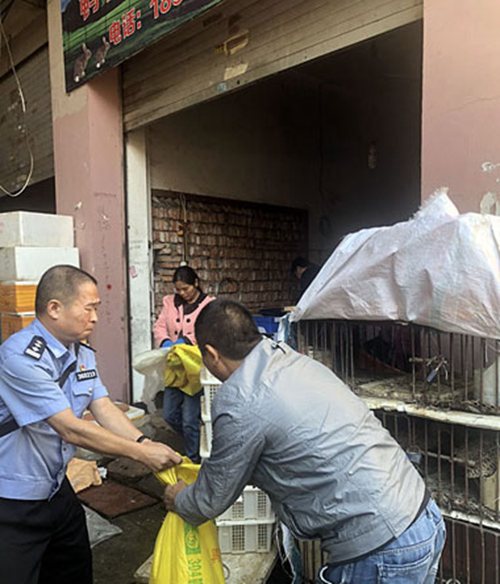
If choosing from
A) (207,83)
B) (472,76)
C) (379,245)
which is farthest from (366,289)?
(207,83)

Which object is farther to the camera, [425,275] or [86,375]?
[86,375]

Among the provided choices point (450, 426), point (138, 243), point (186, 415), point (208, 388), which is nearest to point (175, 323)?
point (186, 415)

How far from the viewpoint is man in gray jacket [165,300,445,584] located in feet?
4.68

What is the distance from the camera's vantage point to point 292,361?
1.60 metres

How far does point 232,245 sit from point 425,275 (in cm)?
492

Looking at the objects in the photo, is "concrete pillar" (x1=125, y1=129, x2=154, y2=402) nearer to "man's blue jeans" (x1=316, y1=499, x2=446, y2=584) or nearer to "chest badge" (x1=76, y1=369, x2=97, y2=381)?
"chest badge" (x1=76, y1=369, x2=97, y2=381)

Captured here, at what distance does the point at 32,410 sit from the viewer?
70.8 inches

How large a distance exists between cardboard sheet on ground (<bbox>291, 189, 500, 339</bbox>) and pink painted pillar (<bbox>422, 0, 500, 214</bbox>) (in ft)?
2.15

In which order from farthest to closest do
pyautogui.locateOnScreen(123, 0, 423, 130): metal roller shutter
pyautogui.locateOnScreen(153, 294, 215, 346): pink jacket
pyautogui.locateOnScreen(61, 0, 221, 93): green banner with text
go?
pyautogui.locateOnScreen(153, 294, 215, 346): pink jacket, pyautogui.locateOnScreen(61, 0, 221, 93): green banner with text, pyautogui.locateOnScreen(123, 0, 423, 130): metal roller shutter

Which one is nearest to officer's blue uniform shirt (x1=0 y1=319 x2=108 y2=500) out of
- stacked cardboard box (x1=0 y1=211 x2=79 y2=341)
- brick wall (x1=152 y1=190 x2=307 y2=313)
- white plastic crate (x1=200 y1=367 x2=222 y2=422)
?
white plastic crate (x1=200 y1=367 x2=222 y2=422)

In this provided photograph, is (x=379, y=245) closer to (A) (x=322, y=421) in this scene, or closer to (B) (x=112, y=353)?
(A) (x=322, y=421)

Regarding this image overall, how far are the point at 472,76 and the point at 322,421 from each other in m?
2.20

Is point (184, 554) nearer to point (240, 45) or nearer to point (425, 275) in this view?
point (425, 275)

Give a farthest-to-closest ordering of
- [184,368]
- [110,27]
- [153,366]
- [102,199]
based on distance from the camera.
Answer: [102,199]
[110,27]
[153,366]
[184,368]
